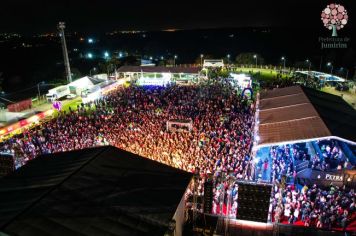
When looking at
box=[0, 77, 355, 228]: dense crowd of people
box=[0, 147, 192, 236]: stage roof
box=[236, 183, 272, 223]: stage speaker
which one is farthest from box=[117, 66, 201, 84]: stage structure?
box=[236, 183, 272, 223]: stage speaker

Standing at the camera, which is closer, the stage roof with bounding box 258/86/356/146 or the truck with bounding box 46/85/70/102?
the stage roof with bounding box 258/86/356/146

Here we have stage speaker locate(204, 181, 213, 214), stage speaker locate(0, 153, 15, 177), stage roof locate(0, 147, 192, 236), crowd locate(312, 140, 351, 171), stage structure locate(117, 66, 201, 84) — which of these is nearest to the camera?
stage roof locate(0, 147, 192, 236)

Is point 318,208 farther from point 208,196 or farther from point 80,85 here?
point 80,85

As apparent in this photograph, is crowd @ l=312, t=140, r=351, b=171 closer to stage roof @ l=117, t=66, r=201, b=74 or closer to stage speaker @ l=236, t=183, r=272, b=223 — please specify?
stage speaker @ l=236, t=183, r=272, b=223

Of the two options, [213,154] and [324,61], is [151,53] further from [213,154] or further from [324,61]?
[213,154]

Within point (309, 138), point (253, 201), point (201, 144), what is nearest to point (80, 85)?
point (201, 144)

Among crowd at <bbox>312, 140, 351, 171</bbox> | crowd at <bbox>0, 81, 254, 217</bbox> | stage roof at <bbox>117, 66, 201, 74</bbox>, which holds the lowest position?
crowd at <bbox>312, 140, 351, 171</bbox>
